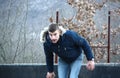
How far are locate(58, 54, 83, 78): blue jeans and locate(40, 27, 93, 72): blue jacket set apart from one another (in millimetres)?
99

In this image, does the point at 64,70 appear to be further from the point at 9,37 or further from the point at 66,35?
the point at 9,37

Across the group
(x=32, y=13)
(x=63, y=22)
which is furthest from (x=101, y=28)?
(x=32, y=13)

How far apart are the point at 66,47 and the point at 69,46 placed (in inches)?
2.1

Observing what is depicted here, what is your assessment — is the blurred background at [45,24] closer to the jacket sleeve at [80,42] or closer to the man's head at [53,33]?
the jacket sleeve at [80,42]

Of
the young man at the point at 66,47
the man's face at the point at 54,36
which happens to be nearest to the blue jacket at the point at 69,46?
the young man at the point at 66,47

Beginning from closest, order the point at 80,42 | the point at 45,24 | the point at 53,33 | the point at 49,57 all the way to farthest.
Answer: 1. the point at 53,33
2. the point at 80,42
3. the point at 49,57
4. the point at 45,24

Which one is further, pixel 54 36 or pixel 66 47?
pixel 66 47

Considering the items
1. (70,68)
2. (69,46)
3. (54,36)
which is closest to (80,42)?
(69,46)

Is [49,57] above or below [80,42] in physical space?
below

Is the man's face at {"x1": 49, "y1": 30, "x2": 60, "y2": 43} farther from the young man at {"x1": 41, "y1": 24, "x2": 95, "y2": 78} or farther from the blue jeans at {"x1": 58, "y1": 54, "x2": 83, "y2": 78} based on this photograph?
the blue jeans at {"x1": 58, "y1": 54, "x2": 83, "y2": 78}

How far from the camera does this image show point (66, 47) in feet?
22.8

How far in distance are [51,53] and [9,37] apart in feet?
18.5

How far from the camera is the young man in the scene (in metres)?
6.77

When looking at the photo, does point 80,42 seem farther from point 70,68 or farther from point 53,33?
point 70,68
